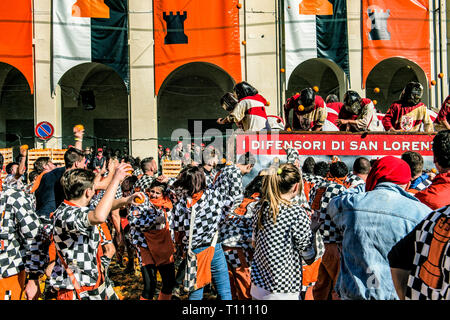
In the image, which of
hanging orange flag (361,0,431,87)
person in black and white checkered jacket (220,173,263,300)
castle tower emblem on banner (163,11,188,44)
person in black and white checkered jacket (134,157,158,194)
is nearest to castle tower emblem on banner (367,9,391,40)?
hanging orange flag (361,0,431,87)

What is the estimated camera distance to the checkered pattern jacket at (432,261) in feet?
6.47

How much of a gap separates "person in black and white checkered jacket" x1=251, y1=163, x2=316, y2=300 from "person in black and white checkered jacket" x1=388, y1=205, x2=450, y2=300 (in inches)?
34.7

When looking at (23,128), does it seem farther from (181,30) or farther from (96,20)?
(181,30)

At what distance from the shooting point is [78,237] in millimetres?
3184

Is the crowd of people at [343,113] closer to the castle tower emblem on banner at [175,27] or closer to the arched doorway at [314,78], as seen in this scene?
the castle tower emblem on banner at [175,27]

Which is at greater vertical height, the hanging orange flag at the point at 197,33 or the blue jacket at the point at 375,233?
the hanging orange flag at the point at 197,33

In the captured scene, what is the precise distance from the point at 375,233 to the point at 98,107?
1900cm

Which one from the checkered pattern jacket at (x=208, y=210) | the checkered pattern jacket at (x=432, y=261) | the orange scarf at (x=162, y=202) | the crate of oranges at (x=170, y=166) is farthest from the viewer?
the crate of oranges at (x=170, y=166)

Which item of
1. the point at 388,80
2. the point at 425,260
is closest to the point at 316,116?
the point at 425,260

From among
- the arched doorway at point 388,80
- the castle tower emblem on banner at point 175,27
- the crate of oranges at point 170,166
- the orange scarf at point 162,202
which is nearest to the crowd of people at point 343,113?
the orange scarf at point 162,202

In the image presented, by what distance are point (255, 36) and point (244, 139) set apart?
1078cm

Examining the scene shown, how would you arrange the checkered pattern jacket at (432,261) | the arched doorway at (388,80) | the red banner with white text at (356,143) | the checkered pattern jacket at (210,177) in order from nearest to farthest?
the checkered pattern jacket at (432,261), the checkered pattern jacket at (210,177), the red banner with white text at (356,143), the arched doorway at (388,80)

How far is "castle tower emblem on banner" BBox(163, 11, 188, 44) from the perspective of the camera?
1530 cm

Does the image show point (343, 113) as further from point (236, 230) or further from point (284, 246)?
point (284, 246)
